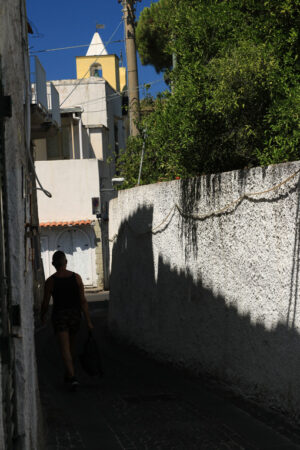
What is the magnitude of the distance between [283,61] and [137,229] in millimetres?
4337

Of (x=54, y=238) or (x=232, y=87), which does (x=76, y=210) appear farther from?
(x=232, y=87)

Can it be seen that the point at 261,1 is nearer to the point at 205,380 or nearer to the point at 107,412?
the point at 205,380

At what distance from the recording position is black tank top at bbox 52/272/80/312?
951 centimetres

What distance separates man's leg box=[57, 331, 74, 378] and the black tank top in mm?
333

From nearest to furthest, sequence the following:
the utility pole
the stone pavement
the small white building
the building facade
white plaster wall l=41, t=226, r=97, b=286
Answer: the building facade
the stone pavement
the utility pole
the small white building
white plaster wall l=41, t=226, r=97, b=286

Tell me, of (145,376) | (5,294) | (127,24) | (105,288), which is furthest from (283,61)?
(105,288)

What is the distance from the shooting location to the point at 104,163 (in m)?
31.1

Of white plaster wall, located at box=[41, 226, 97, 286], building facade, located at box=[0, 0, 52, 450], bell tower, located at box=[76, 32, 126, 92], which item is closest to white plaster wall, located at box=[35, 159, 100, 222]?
white plaster wall, located at box=[41, 226, 97, 286]

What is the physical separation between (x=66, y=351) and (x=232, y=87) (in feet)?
13.0

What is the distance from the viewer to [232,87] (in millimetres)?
9922

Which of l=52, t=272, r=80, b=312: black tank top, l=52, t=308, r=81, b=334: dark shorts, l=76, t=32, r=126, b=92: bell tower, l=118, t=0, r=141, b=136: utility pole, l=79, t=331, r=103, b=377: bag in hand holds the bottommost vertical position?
l=79, t=331, r=103, b=377: bag in hand

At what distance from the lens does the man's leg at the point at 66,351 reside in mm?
9227

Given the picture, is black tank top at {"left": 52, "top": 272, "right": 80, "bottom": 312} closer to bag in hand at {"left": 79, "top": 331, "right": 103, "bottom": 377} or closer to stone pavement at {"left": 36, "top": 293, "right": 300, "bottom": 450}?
bag in hand at {"left": 79, "top": 331, "right": 103, "bottom": 377}

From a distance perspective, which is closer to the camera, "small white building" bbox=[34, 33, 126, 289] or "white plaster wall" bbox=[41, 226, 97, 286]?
"small white building" bbox=[34, 33, 126, 289]
